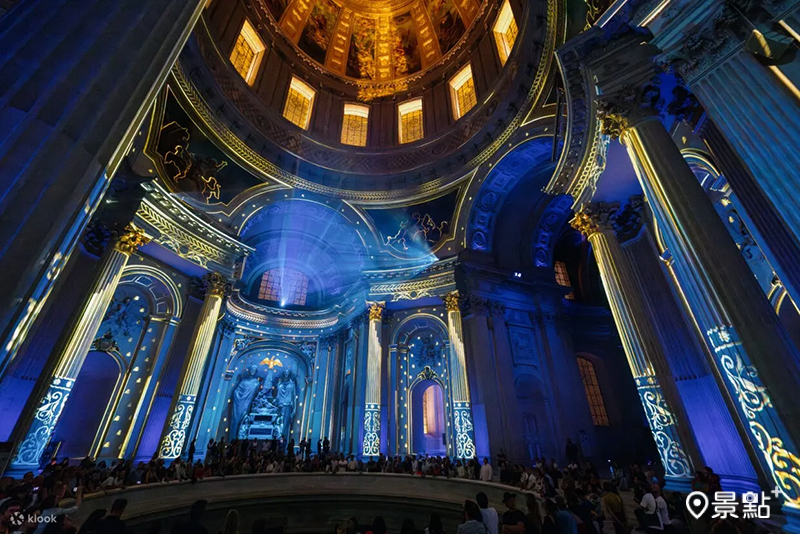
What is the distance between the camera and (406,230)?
16844 mm

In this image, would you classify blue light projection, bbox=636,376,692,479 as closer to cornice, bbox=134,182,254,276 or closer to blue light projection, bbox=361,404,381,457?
blue light projection, bbox=361,404,381,457

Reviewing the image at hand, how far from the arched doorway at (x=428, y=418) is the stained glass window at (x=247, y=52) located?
16.6m

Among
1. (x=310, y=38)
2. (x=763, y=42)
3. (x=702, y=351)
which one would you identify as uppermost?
(x=310, y=38)

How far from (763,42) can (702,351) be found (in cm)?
544

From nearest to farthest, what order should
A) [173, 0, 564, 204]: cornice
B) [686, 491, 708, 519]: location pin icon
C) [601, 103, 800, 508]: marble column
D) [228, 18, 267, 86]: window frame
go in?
1. [601, 103, 800, 508]: marble column
2. [686, 491, 708, 519]: location pin icon
3. [173, 0, 564, 204]: cornice
4. [228, 18, 267, 86]: window frame

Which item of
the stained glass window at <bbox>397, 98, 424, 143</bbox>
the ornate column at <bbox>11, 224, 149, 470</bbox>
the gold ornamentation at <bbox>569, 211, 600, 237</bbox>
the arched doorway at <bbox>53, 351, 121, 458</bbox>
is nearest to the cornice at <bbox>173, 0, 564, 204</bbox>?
the stained glass window at <bbox>397, 98, 424, 143</bbox>

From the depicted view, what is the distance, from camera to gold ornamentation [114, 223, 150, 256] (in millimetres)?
9695

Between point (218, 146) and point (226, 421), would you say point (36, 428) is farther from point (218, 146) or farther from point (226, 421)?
point (218, 146)

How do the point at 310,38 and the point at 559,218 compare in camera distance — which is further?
the point at 310,38

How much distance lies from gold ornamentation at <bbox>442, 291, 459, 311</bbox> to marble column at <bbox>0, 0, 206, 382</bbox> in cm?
1240

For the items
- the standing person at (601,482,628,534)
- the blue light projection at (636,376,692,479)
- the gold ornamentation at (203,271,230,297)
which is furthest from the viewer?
the gold ornamentation at (203,271,230,297)

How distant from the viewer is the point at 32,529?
3.62m

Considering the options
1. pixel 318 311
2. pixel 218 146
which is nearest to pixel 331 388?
pixel 318 311

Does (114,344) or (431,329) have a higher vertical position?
(431,329)
